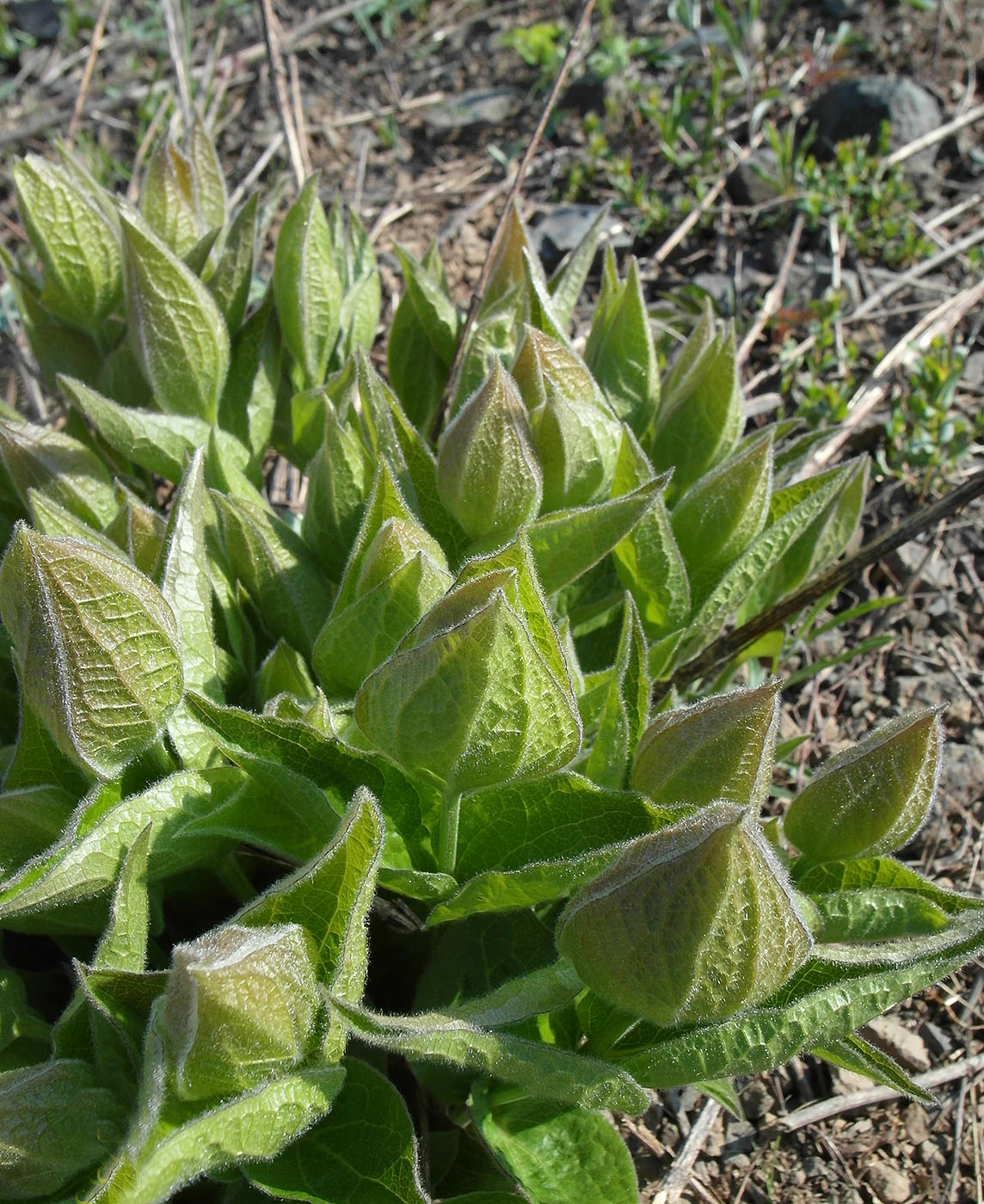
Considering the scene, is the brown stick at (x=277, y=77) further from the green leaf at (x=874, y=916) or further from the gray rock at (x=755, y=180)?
the green leaf at (x=874, y=916)

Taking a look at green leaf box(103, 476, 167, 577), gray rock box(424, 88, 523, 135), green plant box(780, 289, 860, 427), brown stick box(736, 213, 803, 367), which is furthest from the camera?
gray rock box(424, 88, 523, 135)

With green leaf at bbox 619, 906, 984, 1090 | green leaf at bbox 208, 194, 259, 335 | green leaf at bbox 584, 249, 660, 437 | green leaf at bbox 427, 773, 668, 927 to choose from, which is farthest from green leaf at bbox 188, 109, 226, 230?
green leaf at bbox 619, 906, 984, 1090

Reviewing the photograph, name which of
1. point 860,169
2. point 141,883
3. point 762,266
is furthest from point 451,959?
point 860,169

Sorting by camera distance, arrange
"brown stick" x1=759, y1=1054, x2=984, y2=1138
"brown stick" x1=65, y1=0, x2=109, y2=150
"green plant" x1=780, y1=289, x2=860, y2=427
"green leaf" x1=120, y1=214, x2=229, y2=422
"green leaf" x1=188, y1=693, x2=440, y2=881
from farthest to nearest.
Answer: "brown stick" x1=65, y1=0, x2=109, y2=150, "green plant" x1=780, y1=289, x2=860, y2=427, "brown stick" x1=759, y1=1054, x2=984, y2=1138, "green leaf" x1=120, y1=214, x2=229, y2=422, "green leaf" x1=188, y1=693, x2=440, y2=881

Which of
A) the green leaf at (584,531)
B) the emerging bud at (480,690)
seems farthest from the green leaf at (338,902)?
the green leaf at (584,531)

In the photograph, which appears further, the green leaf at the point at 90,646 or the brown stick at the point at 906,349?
the brown stick at the point at 906,349

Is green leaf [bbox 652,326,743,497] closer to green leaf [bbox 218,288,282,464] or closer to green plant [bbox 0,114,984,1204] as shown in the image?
green plant [bbox 0,114,984,1204]

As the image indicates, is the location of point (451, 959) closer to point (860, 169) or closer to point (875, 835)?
point (875, 835)
